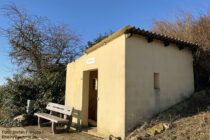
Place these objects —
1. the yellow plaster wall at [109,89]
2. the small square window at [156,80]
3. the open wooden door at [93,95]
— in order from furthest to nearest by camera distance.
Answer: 1. the open wooden door at [93,95]
2. the small square window at [156,80]
3. the yellow plaster wall at [109,89]

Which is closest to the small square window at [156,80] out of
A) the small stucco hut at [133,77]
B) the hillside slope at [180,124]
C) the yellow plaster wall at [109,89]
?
the small stucco hut at [133,77]

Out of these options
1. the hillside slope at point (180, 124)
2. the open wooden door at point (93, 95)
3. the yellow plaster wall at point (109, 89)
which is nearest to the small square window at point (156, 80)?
the hillside slope at point (180, 124)

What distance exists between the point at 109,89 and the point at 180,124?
233 centimetres

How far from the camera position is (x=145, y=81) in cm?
505

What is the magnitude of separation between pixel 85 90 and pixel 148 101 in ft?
8.86

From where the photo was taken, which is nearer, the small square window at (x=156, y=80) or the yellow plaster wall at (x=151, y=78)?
the yellow plaster wall at (x=151, y=78)

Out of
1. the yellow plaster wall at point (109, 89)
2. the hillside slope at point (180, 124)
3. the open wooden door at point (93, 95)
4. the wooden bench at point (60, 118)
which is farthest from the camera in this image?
the open wooden door at point (93, 95)

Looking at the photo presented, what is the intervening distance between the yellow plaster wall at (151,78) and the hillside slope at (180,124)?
284 millimetres

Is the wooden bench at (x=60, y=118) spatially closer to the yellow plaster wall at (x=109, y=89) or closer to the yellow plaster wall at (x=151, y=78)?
the yellow plaster wall at (x=109, y=89)

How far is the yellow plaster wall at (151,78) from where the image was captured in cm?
470

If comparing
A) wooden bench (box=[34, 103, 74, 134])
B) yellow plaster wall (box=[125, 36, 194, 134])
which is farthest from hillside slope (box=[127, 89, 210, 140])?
wooden bench (box=[34, 103, 74, 134])

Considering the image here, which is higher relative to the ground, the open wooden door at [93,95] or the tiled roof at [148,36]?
the tiled roof at [148,36]

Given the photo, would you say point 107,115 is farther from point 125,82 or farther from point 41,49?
point 41,49

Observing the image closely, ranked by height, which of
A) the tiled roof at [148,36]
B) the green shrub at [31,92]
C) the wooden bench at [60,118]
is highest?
the tiled roof at [148,36]
